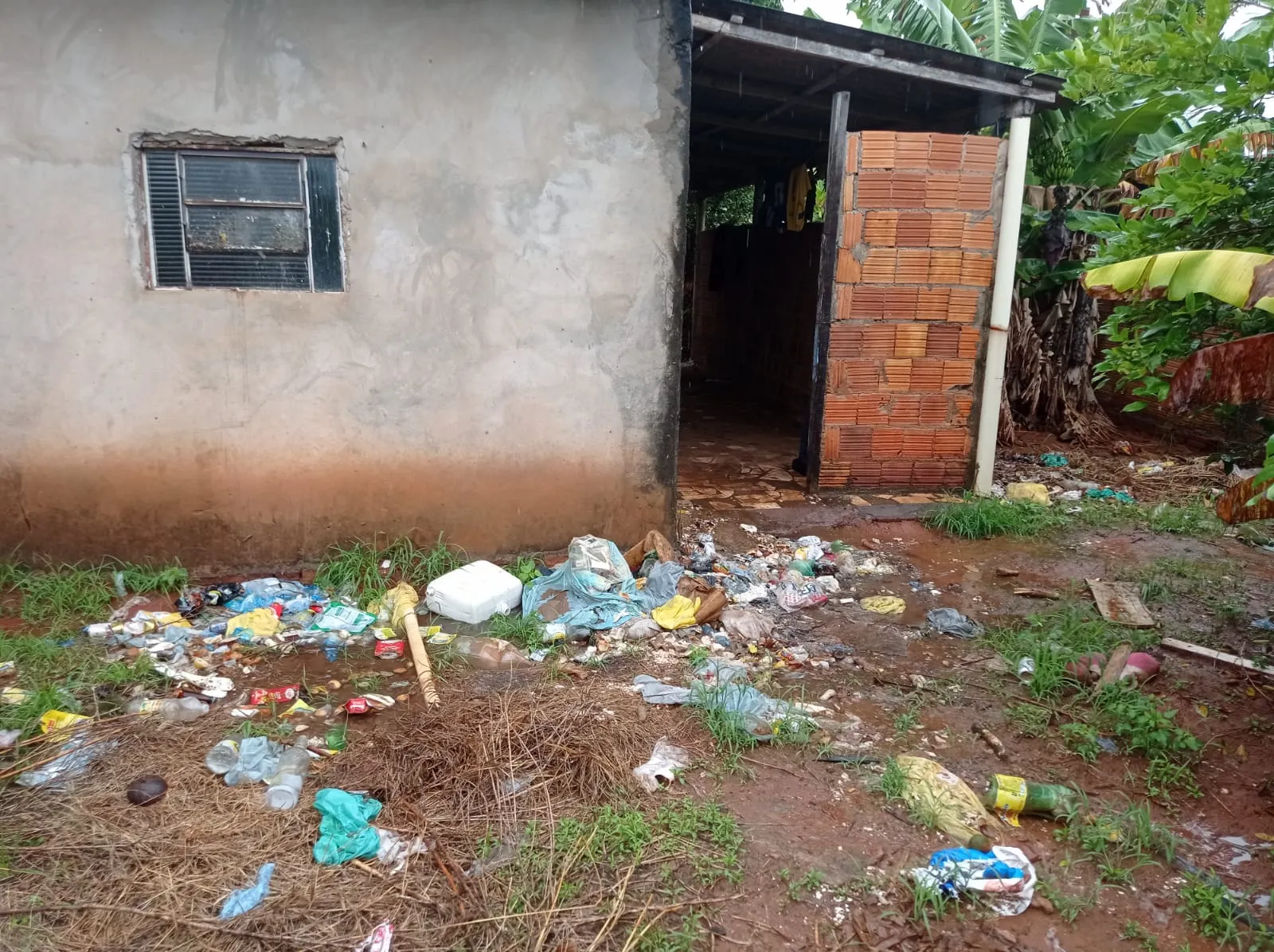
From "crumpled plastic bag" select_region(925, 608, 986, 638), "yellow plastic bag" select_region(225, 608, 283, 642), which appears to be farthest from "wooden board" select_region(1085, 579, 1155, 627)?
"yellow plastic bag" select_region(225, 608, 283, 642)

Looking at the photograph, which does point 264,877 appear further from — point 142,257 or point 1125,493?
point 1125,493

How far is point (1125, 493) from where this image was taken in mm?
7152

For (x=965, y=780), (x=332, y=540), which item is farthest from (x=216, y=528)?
(x=965, y=780)

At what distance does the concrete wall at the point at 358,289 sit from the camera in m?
4.37

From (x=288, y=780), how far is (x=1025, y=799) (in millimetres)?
2639

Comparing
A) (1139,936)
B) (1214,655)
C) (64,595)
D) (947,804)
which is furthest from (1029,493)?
(64,595)

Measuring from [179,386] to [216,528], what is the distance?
0.82 m

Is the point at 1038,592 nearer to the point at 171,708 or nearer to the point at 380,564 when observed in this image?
the point at 380,564

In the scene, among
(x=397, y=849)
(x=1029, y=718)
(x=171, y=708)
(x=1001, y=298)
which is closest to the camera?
(x=397, y=849)

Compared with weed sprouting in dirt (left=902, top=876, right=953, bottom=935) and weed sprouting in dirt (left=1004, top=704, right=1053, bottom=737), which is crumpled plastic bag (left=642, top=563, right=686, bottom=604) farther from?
weed sprouting in dirt (left=902, top=876, right=953, bottom=935)

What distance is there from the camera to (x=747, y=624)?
4492mm

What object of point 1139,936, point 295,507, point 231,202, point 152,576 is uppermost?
point 231,202

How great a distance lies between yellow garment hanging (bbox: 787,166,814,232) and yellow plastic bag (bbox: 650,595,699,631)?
590cm

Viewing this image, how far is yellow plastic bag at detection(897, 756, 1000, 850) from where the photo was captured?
293cm
